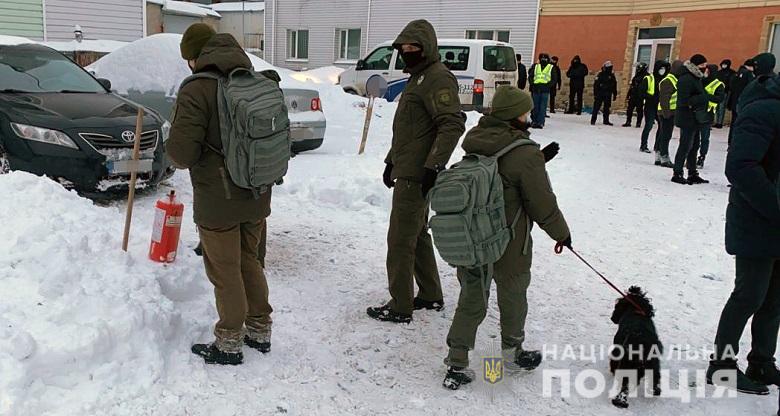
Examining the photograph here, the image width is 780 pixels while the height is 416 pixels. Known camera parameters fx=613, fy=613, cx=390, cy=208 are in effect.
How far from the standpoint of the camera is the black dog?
3.43 m

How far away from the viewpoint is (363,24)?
24516 mm

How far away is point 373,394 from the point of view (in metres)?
3.47

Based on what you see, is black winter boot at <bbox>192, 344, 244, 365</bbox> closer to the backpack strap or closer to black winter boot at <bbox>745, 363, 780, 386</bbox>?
the backpack strap

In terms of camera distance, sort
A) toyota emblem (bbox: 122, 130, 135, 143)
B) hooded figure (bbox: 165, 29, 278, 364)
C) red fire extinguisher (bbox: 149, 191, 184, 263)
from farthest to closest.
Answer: toyota emblem (bbox: 122, 130, 135, 143)
red fire extinguisher (bbox: 149, 191, 184, 263)
hooded figure (bbox: 165, 29, 278, 364)

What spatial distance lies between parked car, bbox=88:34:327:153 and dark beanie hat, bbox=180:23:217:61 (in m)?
5.72

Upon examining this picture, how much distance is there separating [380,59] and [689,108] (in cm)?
803

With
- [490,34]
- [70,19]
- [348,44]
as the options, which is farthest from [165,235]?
[348,44]

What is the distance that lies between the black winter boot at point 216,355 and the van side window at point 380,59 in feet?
41.1

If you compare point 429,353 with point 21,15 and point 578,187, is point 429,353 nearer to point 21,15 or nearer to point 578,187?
point 578,187

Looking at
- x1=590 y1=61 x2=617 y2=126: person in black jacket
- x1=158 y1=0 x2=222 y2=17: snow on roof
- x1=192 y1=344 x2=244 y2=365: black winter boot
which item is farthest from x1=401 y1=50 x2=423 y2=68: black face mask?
x1=158 y1=0 x2=222 y2=17: snow on roof

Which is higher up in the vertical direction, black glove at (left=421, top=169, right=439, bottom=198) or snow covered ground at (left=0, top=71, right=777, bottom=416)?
black glove at (left=421, top=169, right=439, bottom=198)

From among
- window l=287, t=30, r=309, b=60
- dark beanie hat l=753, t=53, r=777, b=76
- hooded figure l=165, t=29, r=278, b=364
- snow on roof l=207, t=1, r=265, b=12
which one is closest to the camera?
hooded figure l=165, t=29, r=278, b=364

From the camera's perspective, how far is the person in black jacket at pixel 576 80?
19.0 m

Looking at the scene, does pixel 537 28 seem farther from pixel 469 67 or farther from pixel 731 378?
pixel 731 378
